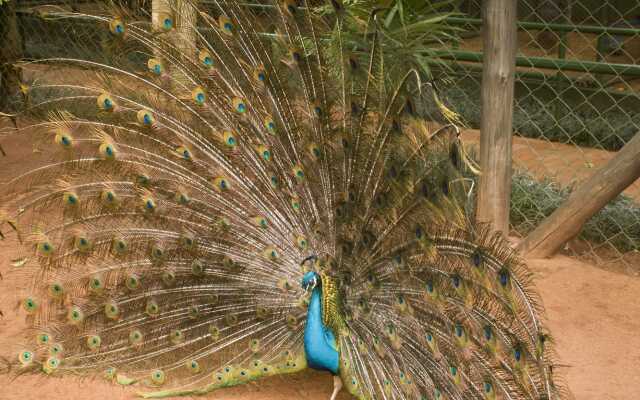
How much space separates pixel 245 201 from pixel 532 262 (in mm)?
2275

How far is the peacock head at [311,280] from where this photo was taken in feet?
13.1

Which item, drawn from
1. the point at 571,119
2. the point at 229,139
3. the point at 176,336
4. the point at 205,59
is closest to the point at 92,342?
the point at 176,336

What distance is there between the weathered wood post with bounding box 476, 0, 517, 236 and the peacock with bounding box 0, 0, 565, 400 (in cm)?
111

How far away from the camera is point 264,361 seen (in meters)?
4.14

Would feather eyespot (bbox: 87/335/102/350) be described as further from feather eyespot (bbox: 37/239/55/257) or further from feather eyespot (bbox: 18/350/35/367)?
feather eyespot (bbox: 37/239/55/257)

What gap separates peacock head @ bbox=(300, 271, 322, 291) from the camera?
3.99 m

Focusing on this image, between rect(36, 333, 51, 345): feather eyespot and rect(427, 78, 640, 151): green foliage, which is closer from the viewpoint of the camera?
rect(36, 333, 51, 345): feather eyespot

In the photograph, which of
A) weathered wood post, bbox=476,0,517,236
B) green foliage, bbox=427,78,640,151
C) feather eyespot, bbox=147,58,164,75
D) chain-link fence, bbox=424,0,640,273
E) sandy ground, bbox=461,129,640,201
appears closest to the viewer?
feather eyespot, bbox=147,58,164,75

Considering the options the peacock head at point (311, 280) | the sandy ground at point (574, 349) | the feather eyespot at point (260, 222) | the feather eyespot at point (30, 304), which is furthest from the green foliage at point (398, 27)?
the feather eyespot at point (30, 304)

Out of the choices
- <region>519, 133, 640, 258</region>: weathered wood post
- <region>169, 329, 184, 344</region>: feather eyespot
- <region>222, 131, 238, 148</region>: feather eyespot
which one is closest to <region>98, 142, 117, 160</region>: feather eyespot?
<region>222, 131, 238, 148</region>: feather eyespot

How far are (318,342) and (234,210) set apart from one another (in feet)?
2.95

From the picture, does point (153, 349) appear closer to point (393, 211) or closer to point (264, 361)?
point (264, 361)

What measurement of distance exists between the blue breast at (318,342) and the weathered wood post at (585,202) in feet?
7.01

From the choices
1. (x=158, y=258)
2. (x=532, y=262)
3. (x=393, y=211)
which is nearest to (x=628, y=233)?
(x=532, y=262)
